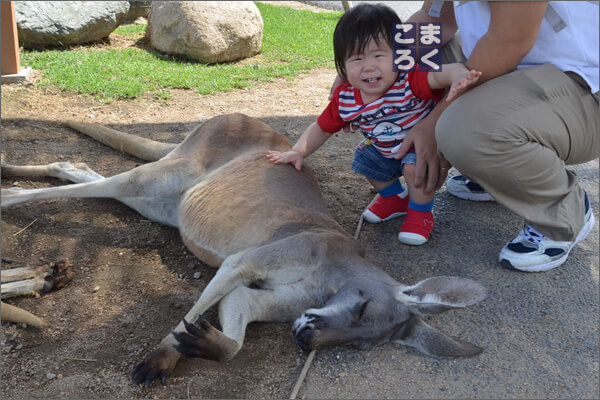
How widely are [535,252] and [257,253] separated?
1.41 metres

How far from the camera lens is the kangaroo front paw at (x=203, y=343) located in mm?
2260

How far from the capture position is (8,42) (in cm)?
492

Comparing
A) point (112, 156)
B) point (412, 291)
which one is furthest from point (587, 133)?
point (112, 156)

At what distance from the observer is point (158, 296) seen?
2.83 meters

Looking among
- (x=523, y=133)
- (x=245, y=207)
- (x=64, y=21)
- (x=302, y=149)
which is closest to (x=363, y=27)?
(x=302, y=149)

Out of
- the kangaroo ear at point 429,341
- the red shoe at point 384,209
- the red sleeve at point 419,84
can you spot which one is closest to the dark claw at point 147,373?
the kangaroo ear at point 429,341

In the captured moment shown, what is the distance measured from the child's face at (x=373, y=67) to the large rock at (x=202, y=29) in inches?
140

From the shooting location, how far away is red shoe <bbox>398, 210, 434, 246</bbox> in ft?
10.8

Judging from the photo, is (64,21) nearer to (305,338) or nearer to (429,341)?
(305,338)

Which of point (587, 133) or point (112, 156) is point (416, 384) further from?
point (112, 156)

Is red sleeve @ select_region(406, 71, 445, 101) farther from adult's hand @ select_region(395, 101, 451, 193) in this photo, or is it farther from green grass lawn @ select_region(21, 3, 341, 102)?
green grass lawn @ select_region(21, 3, 341, 102)

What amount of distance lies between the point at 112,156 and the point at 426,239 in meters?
2.13

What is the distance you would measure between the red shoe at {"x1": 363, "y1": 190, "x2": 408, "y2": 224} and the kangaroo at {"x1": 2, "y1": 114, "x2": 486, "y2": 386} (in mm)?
394

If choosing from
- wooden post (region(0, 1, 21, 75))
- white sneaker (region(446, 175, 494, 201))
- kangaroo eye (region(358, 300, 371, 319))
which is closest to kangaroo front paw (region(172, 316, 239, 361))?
kangaroo eye (region(358, 300, 371, 319))
